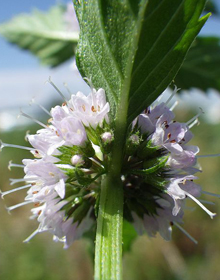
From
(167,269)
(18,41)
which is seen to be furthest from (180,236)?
(18,41)

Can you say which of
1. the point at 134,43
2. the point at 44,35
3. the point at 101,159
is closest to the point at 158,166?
the point at 101,159

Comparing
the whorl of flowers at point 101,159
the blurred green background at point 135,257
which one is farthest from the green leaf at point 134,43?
the blurred green background at point 135,257

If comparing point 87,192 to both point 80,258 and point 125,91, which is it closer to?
point 125,91

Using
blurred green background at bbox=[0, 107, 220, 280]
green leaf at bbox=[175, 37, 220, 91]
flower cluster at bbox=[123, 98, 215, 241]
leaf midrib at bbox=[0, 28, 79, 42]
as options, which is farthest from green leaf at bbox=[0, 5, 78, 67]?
blurred green background at bbox=[0, 107, 220, 280]

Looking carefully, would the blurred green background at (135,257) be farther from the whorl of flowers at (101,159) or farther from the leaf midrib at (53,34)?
the whorl of flowers at (101,159)

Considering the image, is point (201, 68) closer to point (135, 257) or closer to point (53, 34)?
point (53, 34)
